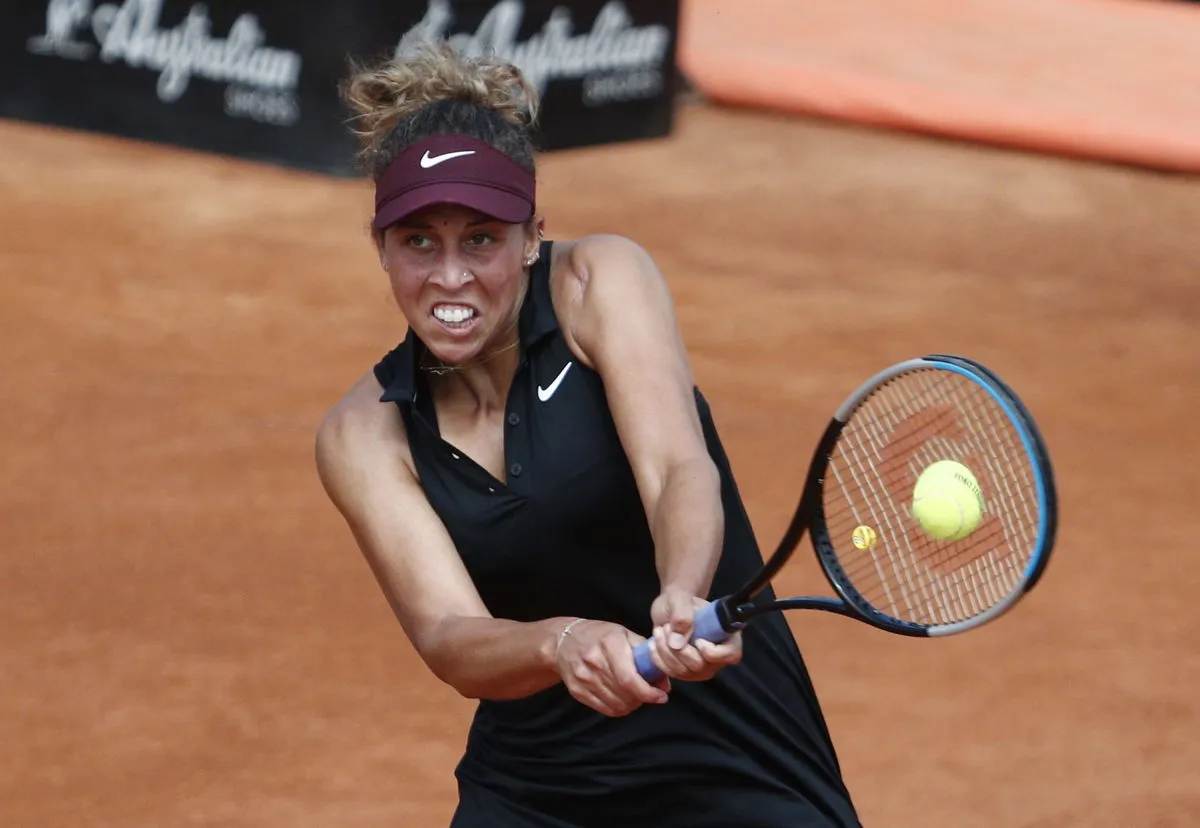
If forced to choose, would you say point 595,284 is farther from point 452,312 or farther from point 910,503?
point 910,503

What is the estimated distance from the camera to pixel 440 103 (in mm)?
3252

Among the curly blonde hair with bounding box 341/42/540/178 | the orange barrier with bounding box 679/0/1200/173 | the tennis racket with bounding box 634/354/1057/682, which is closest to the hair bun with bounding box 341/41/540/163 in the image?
the curly blonde hair with bounding box 341/42/540/178

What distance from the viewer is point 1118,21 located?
13.2 metres

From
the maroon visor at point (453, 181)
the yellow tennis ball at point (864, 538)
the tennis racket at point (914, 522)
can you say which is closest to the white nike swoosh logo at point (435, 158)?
the maroon visor at point (453, 181)

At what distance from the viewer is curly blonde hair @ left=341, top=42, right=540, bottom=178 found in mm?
3221

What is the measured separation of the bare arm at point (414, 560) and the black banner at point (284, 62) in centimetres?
688

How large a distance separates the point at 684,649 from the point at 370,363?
17.9 ft

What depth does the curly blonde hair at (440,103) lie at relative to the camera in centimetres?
322

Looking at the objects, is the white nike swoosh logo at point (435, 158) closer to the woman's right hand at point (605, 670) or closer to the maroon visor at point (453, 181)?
the maroon visor at point (453, 181)

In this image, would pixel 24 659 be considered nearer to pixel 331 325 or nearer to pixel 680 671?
pixel 331 325

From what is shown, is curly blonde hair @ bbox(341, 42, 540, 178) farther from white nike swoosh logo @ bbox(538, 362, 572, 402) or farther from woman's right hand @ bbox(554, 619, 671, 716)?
woman's right hand @ bbox(554, 619, 671, 716)

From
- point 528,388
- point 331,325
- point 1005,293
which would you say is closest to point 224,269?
point 331,325

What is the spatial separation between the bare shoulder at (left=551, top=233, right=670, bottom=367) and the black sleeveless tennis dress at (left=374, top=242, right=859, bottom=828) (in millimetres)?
27

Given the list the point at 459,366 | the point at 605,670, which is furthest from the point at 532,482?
the point at 605,670
